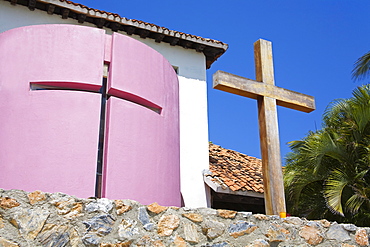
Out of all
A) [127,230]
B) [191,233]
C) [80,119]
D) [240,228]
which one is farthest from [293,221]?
[80,119]

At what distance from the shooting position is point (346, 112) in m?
11.6

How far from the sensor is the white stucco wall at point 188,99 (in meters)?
11.6

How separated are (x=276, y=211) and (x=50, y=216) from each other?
3.73 m

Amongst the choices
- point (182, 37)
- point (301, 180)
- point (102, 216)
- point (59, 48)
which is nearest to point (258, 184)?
point (301, 180)

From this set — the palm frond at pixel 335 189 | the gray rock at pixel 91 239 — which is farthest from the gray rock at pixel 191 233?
the palm frond at pixel 335 189

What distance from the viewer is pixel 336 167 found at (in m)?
11.2

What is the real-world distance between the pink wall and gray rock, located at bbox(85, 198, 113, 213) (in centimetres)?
363

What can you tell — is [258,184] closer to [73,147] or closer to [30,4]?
[73,147]

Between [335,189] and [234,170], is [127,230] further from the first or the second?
[234,170]

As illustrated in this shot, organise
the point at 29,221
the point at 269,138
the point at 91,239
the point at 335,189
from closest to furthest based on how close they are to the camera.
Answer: the point at 29,221, the point at 91,239, the point at 269,138, the point at 335,189

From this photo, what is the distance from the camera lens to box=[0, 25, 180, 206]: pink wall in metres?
7.44

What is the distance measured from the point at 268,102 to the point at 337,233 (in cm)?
308

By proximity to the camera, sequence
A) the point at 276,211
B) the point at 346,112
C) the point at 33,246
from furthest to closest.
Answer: the point at 346,112 < the point at 276,211 < the point at 33,246

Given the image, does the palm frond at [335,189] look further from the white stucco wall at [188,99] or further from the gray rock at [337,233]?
the gray rock at [337,233]
